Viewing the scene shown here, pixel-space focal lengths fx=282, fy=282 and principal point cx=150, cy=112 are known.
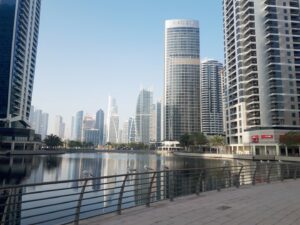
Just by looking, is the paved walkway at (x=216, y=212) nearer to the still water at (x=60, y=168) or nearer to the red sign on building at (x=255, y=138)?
the still water at (x=60, y=168)

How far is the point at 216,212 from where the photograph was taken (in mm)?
8969

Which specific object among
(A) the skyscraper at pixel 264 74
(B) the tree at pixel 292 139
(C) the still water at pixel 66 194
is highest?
(A) the skyscraper at pixel 264 74

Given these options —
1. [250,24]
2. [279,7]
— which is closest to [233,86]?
[250,24]

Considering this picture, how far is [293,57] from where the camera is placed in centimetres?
10494

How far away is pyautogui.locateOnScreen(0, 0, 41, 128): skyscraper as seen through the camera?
116000 millimetres

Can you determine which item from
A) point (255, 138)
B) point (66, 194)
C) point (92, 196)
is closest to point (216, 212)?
point (66, 194)

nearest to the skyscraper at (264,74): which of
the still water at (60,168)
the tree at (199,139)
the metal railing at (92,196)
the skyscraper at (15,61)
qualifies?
the tree at (199,139)

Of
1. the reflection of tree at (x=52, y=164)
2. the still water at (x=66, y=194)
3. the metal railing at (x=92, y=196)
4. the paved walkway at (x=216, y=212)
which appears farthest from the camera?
the reflection of tree at (x=52, y=164)

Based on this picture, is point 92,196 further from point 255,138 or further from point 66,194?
point 255,138

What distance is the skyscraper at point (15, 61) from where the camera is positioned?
116000mm

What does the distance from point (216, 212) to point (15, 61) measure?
→ 129m

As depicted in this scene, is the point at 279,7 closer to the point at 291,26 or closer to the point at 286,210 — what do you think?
the point at 291,26

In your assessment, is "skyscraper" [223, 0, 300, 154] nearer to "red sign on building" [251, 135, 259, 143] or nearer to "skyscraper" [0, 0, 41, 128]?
"red sign on building" [251, 135, 259, 143]

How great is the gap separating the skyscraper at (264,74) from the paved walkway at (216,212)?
94311mm
